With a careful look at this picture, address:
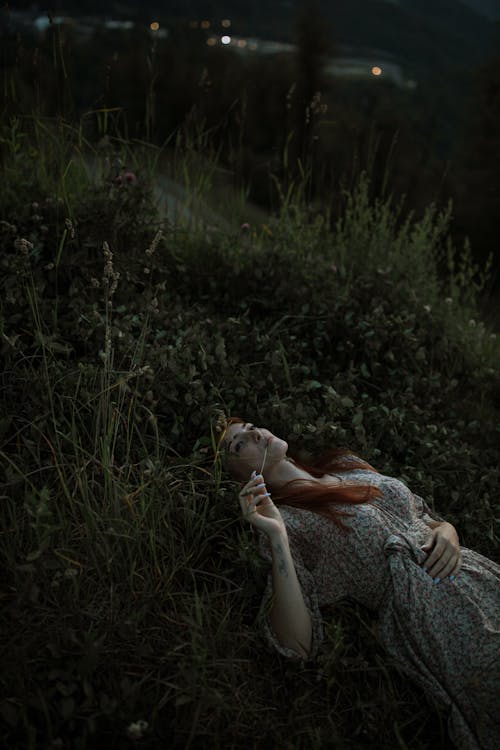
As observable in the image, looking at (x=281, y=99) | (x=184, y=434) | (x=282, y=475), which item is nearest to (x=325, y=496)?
(x=282, y=475)

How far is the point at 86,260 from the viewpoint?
3021 millimetres

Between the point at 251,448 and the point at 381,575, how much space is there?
0.59 m

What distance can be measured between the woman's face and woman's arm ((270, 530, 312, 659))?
35 cm

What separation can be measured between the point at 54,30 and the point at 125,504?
239cm

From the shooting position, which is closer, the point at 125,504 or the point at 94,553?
→ the point at 94,553

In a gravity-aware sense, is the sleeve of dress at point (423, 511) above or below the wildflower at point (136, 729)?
below

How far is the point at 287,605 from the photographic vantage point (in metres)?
1.91

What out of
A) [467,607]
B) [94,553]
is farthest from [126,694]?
[467,607]

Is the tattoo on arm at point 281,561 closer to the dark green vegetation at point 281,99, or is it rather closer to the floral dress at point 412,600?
the floral dress at point 412,600

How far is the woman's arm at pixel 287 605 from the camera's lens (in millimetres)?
1883

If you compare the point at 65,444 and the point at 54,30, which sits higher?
the point at 54,30

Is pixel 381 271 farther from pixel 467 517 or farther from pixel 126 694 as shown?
pixel 126 694

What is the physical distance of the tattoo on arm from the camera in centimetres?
Result: 188

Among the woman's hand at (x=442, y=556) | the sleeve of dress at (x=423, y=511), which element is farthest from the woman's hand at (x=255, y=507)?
the sleeve of dress at (x=423, y=511)
